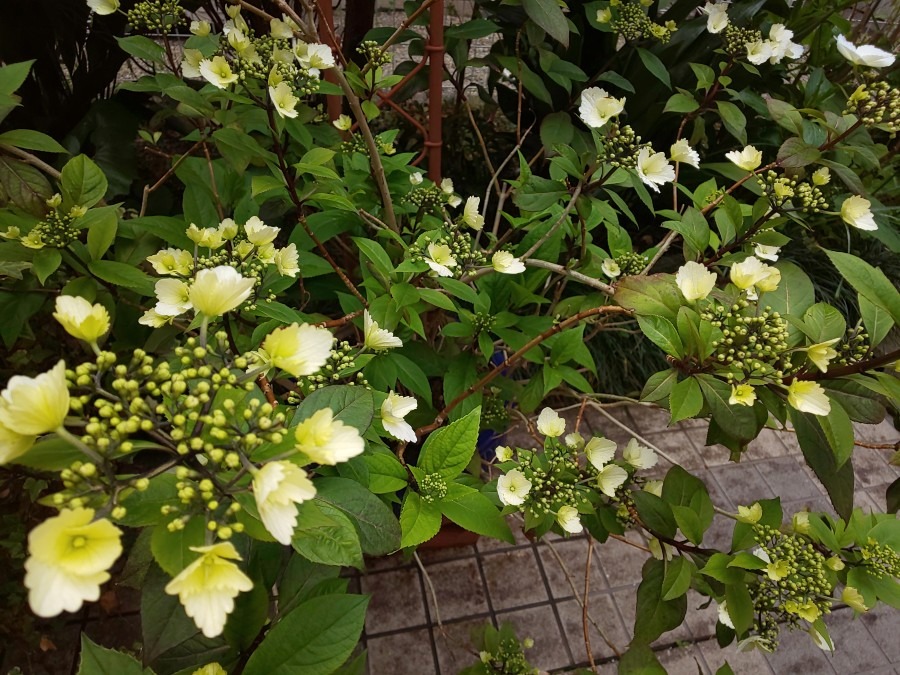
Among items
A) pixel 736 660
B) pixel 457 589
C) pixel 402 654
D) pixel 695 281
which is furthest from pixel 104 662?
pixel 736 660

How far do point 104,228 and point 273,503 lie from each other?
26.0 inches

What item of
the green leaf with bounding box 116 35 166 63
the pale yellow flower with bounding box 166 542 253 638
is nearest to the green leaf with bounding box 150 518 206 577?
the pale yellow flower with bounding box 166 542 253 638

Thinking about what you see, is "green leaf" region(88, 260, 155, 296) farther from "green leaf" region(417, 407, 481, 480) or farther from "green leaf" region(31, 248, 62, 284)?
"green leaf" region(417, 407, 481, 480)

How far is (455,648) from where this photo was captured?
150 centimetres

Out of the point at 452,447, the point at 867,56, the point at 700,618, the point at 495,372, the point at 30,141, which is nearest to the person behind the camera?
the point at 452,447

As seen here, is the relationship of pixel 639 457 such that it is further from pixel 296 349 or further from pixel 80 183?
pixel 80 183

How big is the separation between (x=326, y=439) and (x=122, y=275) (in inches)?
23.8

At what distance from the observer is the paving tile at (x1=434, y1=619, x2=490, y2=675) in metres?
1.47

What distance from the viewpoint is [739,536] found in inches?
37.3

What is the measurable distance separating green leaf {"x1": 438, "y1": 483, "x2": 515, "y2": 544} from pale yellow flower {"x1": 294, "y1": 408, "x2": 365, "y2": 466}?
408mm

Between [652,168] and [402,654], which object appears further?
[402,654]

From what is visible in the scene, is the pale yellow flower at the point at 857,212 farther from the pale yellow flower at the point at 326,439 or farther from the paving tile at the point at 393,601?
the paving tile at the point at 393,601

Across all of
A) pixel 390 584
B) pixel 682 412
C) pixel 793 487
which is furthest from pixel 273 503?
pixel 793 487

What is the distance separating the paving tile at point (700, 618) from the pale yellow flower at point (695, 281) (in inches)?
43.9
